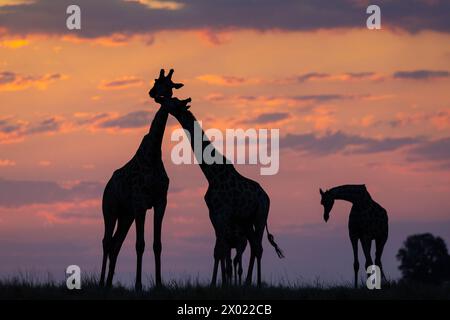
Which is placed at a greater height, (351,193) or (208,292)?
(351,193)

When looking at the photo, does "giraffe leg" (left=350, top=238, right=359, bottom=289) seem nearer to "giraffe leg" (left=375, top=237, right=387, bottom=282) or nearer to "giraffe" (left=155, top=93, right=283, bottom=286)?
"giraffe leg" (left=375, top=237, right=387, bottom=282)

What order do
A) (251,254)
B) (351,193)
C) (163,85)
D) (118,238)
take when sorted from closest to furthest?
(163,85) < (118,238) < (251,254) < (351,193)

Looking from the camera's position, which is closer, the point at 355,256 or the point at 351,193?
the point at 355,256

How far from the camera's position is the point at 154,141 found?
98.1ft

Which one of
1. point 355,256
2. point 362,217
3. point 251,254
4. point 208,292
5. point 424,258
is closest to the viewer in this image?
point 208,292

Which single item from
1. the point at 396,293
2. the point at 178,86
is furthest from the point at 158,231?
the point at 396,293

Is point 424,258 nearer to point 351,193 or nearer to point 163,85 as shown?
point 351,193

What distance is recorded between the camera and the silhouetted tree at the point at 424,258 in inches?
4240

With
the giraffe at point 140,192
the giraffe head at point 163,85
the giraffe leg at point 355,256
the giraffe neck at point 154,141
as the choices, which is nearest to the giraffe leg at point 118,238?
the giraffe at point 140,192

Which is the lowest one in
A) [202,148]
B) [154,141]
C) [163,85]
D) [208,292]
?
[208,292]

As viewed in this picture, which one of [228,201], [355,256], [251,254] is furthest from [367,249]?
[228,201]

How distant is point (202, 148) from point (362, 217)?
23.4 feet

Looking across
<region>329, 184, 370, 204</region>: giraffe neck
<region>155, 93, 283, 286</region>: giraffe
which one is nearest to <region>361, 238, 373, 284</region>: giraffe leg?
<region>329, 184, 370, 204</region>: giraffe neck
